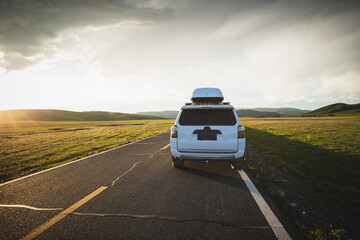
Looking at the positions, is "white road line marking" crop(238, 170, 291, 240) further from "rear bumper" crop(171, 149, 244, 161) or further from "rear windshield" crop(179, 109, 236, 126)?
"rear windshield" crop(179, 109, 236, 126)

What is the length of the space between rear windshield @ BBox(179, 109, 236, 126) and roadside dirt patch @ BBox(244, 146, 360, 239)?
1.92 m

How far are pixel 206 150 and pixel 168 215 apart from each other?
6.72ft

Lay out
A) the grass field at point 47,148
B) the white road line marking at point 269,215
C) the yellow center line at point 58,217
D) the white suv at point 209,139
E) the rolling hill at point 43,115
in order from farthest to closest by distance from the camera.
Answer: the rolling hill at point 43,115 < the grass field at point 47,148 < the white suv at point 209,139 < the yellow center line at point 58,217 < the white road line marking at point 269,215

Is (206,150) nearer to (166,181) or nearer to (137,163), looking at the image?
(166,181)

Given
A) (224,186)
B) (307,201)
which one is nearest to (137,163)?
(224,186)

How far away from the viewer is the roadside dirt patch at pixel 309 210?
2289 mm

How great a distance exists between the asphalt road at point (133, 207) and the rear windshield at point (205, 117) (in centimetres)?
157

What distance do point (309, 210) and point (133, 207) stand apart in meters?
3.28

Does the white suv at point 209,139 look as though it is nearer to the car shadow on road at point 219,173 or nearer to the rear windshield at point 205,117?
the rear windshield at point 205,117

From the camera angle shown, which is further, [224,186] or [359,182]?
[359,182]

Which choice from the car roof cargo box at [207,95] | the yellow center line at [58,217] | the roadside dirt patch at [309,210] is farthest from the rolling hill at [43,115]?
the roadside dirt patch at [309,210]

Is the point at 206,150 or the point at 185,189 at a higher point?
the point at 206,150

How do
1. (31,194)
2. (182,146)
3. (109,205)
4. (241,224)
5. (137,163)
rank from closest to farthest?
(241,224)
(109,205)
(31,194)
(182,146)
(137,163)

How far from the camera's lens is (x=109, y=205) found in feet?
10.1
